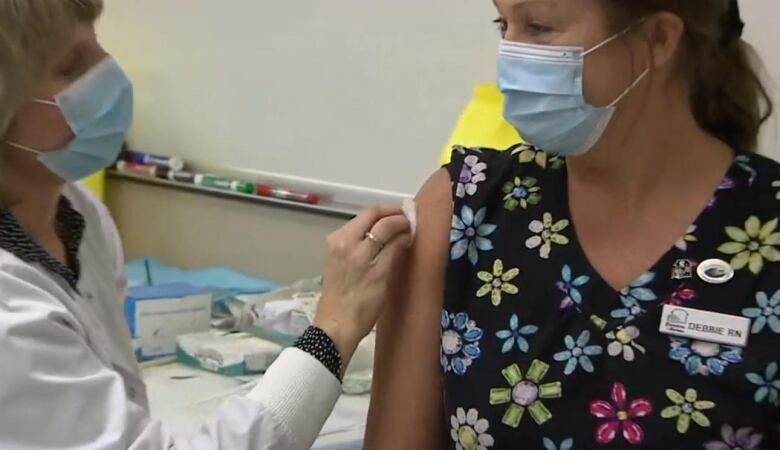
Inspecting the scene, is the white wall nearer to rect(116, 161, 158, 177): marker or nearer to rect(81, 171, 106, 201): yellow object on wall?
rect(116, 161, 158, 177): marker

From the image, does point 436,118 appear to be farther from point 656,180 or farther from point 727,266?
point 727,266

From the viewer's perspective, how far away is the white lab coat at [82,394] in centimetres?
122

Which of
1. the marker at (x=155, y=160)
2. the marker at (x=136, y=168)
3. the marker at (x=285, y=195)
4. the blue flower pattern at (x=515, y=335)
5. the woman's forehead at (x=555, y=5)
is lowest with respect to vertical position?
the marker at (x=136, y=168)

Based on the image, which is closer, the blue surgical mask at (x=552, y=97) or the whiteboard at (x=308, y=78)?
the blue surgical mask at (x=552, y=97)

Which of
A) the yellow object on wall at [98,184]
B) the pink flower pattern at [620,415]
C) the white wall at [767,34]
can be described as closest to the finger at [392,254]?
the pink flower pattern at [620,415]

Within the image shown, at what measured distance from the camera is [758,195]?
133 centimetres

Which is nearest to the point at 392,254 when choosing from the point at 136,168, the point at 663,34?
the point at 663,34

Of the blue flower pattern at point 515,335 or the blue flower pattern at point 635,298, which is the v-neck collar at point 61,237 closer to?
the blue flower pattern at point 515,335

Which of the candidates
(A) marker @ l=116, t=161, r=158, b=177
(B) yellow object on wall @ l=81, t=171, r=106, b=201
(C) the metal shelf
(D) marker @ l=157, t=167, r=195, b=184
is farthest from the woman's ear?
(B) yellow object on wall @ l=81, t=171, r=106, b=201

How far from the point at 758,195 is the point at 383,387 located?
21.7 inches

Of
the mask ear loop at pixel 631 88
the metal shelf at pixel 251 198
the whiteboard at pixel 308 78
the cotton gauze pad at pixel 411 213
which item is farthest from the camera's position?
the metal shelf at pixel 251 198

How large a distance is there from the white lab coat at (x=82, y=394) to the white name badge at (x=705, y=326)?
426 mm

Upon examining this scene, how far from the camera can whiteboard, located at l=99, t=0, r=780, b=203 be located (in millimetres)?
2172

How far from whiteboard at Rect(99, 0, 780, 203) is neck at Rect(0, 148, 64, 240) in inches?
35.1
